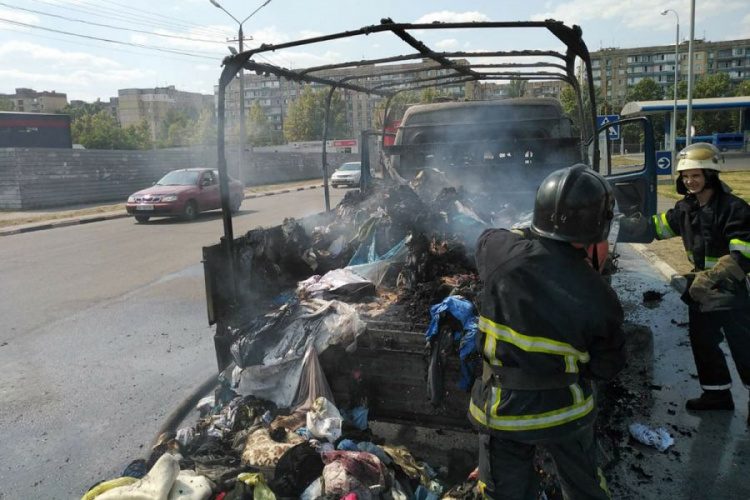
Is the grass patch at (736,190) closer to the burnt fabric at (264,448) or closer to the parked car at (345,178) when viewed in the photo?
the parked car at (345,178)

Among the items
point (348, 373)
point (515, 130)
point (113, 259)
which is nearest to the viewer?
point (348, 373)

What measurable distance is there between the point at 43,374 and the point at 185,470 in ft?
8.86

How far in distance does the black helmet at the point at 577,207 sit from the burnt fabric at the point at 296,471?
1.63 meters

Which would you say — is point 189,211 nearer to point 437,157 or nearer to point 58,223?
point 58,223

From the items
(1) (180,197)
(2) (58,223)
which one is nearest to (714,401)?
(1) (180,197)

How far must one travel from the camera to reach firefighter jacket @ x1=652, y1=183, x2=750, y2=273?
138 inches

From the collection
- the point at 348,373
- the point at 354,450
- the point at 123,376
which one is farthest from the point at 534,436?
the point at 123,376

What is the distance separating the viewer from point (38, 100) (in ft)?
406

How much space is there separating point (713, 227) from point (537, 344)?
2.35 m

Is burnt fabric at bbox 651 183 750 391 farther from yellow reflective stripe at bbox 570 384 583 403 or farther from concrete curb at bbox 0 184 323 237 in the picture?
concrete curb at bbox 0 184 323 237

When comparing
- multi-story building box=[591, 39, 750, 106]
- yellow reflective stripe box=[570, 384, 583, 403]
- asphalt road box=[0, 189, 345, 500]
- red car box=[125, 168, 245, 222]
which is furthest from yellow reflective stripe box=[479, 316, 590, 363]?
multi-story building box=[591, 39, 750, 106]

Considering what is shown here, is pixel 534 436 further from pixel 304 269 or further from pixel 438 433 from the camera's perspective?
pixel 304 269

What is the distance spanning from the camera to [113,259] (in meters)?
9.82

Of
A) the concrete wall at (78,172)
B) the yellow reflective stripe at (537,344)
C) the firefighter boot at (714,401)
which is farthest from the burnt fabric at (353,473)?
the concrete wall at (78,172)
